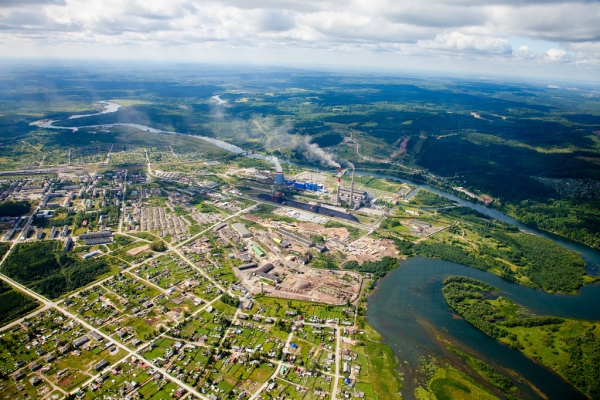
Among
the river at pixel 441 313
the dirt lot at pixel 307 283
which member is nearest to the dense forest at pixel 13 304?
the dirt lot at pixel 307 283

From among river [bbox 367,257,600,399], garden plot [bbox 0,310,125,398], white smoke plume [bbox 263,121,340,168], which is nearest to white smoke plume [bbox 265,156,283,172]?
white smoke plume [bbox 263,121,340,168]

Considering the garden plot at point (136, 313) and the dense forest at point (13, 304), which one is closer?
the garden plot at point (136, 313)

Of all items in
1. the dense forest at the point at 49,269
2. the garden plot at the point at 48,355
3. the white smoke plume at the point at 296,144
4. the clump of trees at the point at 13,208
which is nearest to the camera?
the garden plot at the point at 48,355

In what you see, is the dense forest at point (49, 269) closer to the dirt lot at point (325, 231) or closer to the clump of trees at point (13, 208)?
the clump of trees at point (13, 208)

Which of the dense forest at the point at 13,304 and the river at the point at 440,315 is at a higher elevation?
the river at the point at 440,315

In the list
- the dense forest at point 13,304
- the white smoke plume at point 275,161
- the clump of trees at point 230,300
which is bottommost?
the dense forest at point 13,304

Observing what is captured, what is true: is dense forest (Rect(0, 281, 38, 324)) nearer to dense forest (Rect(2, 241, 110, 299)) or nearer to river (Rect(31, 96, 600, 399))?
dense forest (Rect(2, 241, 110, 299))

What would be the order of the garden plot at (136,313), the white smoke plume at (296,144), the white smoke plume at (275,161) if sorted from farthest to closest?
the white smoke plume at (296,144)
the white smoke plume at (275,161)
the garden plot at (136,313)

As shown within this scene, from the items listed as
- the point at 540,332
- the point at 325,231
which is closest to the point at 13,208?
the point at 325,231
